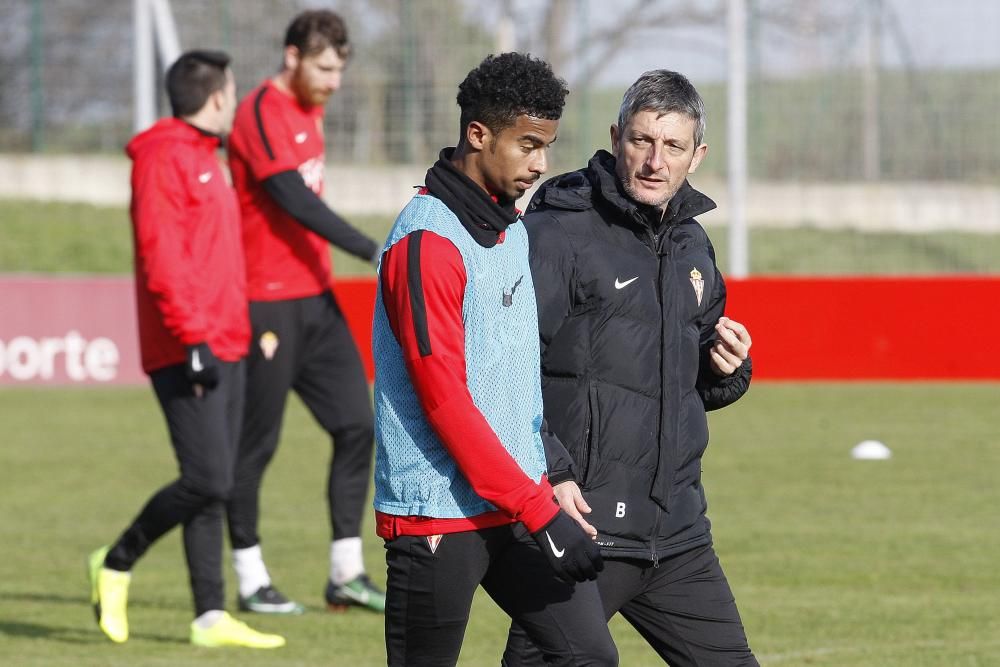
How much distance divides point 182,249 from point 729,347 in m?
2.91

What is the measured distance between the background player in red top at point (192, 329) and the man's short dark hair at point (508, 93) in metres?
2.97

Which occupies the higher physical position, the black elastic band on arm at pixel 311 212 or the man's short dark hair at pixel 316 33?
the man's short dark hair at pixel 316 33

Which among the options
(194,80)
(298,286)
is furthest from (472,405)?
(298,286)

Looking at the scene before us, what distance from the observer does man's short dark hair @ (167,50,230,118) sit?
7242 mm

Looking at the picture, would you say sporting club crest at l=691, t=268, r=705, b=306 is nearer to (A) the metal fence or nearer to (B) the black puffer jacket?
(B) the black puffer jacket

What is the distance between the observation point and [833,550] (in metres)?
8.96

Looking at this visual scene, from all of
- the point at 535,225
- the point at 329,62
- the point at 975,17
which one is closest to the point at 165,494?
the point at 329,62

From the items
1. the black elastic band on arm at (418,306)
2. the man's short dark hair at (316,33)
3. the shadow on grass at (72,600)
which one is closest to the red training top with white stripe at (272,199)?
the man's short dark hair at (316,33)

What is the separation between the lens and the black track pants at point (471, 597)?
4254 millimetres

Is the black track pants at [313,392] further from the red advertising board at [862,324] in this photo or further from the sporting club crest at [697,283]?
the red advertising board at [862,324]

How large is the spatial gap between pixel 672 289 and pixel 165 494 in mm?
3071

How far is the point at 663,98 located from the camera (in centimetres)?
468

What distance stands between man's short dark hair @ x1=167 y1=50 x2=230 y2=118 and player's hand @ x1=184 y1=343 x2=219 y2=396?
100 cm

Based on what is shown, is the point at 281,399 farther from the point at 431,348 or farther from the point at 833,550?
the point at 431,348
